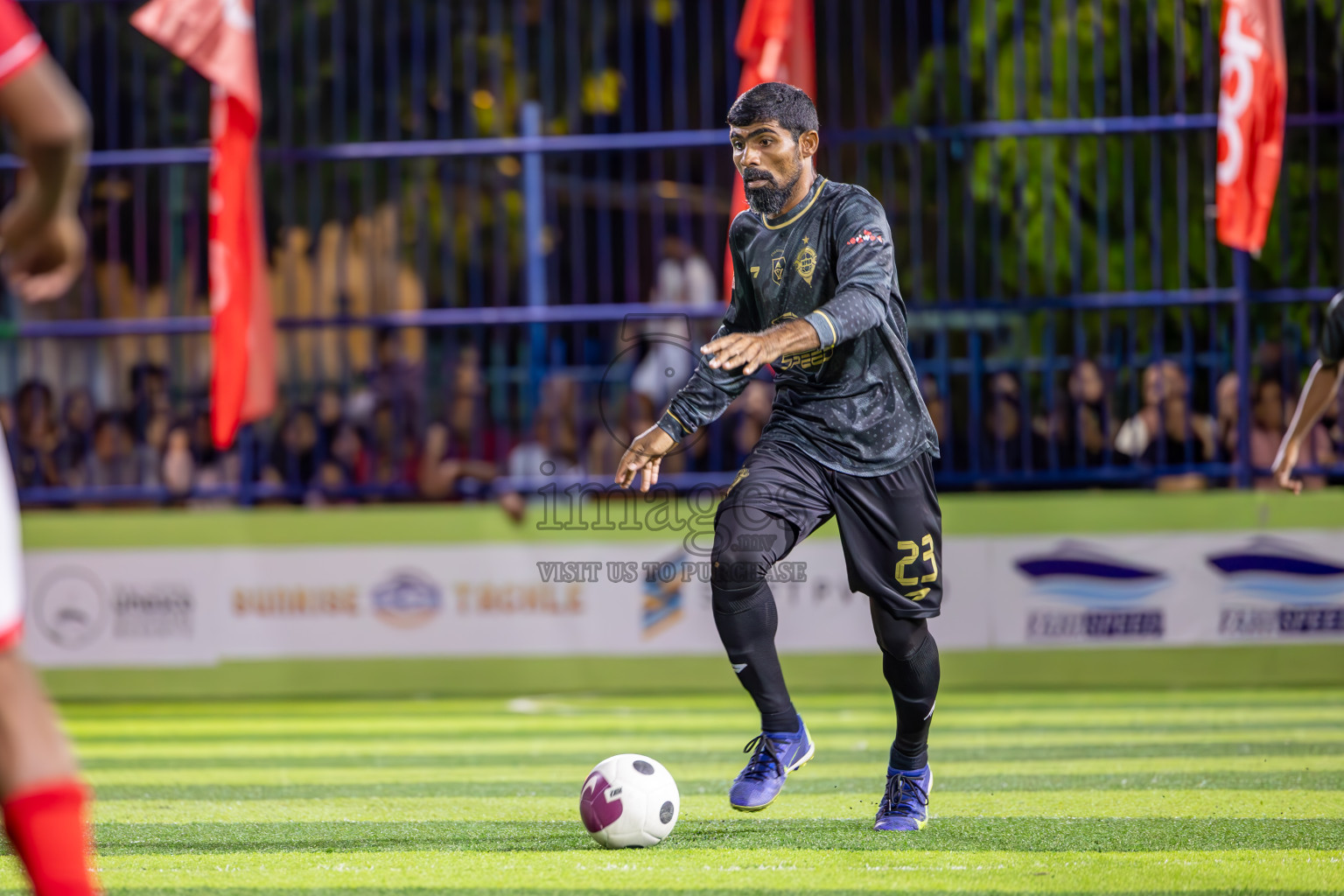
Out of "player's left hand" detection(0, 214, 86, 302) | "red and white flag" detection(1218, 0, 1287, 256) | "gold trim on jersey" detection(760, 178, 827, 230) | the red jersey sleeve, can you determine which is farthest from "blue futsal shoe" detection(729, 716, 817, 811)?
"red and white flag" detection(1218, 0, 1287, 256)

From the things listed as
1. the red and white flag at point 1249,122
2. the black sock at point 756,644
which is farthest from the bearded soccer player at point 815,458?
the red and white flag at point 1249,122

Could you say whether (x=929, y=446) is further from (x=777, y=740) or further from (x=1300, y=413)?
(x=1300, y=413)

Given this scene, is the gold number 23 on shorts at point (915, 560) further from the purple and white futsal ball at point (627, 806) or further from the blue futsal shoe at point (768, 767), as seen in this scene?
the purple and white futsal ball at point (627, 806)

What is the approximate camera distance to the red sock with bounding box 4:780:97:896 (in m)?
2.87

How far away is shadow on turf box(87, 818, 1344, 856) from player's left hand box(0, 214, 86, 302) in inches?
102

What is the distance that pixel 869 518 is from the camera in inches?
203

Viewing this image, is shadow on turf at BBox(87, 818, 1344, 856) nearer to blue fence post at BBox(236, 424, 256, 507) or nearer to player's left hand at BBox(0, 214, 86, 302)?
player's left hand at BBox(0, 214, 86, 302)

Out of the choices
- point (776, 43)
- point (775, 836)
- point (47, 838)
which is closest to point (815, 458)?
point (775, 836)

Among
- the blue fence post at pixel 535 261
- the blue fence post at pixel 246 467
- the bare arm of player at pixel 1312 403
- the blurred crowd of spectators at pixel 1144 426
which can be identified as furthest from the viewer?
the blue fence post at pixel 246 467

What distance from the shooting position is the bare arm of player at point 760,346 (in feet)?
15.0

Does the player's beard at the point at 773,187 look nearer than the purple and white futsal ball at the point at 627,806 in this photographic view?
No

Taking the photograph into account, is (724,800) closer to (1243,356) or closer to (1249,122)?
(1243,356)

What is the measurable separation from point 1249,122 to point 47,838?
9.72 meters

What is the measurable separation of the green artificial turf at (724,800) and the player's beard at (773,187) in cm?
201
